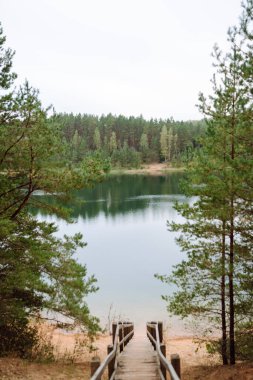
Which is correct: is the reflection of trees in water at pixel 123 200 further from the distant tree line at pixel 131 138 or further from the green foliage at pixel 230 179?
the green foliage at pixel 230 179

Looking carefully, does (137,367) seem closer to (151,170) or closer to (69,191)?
(69,191)

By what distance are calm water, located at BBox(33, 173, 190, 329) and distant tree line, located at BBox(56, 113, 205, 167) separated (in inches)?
2267

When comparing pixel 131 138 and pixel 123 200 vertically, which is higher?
pixel 131 138

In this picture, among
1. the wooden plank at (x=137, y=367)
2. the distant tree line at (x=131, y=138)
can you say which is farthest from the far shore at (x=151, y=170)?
the wooden plank at (x=137, y=367)

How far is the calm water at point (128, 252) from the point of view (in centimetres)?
2558

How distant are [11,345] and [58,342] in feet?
22.3

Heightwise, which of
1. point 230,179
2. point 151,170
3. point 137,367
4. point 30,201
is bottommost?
point 137,367

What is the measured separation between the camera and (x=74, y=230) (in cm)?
4872

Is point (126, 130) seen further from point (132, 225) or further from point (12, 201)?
point (12, 201)

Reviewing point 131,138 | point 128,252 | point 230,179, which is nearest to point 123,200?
point 128,252

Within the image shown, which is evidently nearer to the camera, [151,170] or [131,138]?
[151,170]

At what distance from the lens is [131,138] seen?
151500 mm

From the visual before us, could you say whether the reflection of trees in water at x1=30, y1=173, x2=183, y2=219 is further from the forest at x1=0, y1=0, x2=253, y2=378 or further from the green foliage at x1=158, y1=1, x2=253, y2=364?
the green foliage at x1=158, y1=1, x2=253, y2=364

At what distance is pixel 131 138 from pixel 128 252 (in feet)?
377
